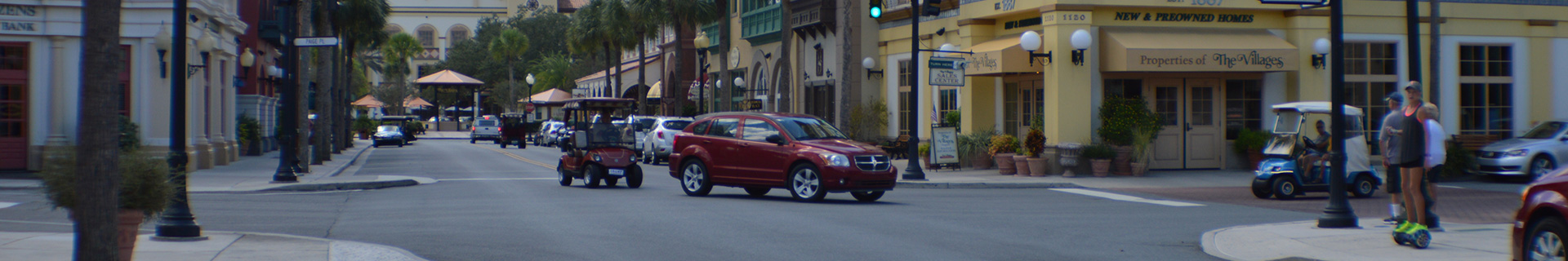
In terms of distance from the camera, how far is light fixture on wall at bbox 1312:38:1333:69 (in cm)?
2248

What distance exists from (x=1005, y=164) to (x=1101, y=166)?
1.73 meters

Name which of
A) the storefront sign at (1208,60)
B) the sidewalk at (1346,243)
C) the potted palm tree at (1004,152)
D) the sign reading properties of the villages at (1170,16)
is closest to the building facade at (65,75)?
the potted palm tree at (1004,152)

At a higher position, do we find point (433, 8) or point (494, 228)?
point (433, 8)

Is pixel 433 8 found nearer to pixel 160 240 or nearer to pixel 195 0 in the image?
pixel 195 0

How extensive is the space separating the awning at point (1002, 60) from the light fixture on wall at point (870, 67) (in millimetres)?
6531

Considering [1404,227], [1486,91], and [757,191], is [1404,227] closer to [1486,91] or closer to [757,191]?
[757,191]

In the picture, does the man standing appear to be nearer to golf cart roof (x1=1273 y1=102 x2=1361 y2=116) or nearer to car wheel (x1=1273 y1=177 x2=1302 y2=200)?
car wheel (x1=1273 y1=177 x2=1302 y2=200)

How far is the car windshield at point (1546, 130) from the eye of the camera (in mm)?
21141

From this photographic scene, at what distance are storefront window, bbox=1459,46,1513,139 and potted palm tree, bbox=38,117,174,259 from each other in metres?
23.8

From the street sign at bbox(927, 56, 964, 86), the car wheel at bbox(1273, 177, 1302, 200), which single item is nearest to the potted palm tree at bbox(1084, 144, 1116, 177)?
the street sign at bbox(927, 56, 964, 86)

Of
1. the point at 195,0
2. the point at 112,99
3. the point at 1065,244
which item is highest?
the point at 195,0

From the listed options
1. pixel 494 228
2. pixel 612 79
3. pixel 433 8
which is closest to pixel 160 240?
pixel 494 228

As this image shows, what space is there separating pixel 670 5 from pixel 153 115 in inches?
723

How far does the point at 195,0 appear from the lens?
22969 millimetres
